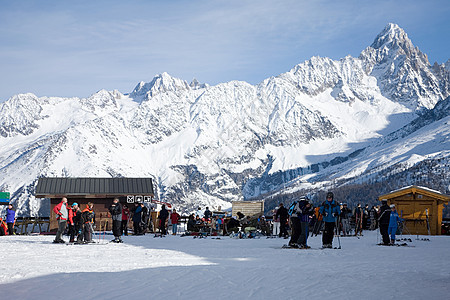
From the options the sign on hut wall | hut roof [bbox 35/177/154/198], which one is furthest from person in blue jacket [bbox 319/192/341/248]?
the sign on hut wall

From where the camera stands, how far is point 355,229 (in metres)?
29.9

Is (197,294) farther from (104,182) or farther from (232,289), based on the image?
(104,182)

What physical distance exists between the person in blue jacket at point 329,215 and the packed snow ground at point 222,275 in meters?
1.64

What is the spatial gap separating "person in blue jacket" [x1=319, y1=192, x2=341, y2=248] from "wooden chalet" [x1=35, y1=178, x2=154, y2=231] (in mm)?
18118

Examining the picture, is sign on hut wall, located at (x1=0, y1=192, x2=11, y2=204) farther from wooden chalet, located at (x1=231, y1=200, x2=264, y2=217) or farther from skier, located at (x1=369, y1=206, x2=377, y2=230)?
skier, located at (x1=369, y1=206, x2=377, y2=230)

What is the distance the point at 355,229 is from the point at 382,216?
7.99 m

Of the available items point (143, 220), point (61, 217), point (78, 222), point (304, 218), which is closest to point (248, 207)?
point (143, 220)

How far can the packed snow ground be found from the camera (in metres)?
10.6

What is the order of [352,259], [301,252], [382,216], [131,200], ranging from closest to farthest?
[352,259], [301,252], [382,216], [131,200]

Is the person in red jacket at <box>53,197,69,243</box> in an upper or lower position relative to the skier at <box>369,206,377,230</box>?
lower

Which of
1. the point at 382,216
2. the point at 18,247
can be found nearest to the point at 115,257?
the point at 18,247

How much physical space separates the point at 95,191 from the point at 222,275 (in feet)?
83.2

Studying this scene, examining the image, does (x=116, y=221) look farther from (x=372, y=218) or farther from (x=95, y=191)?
(x=372, y=218)

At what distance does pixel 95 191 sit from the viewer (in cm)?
3678
